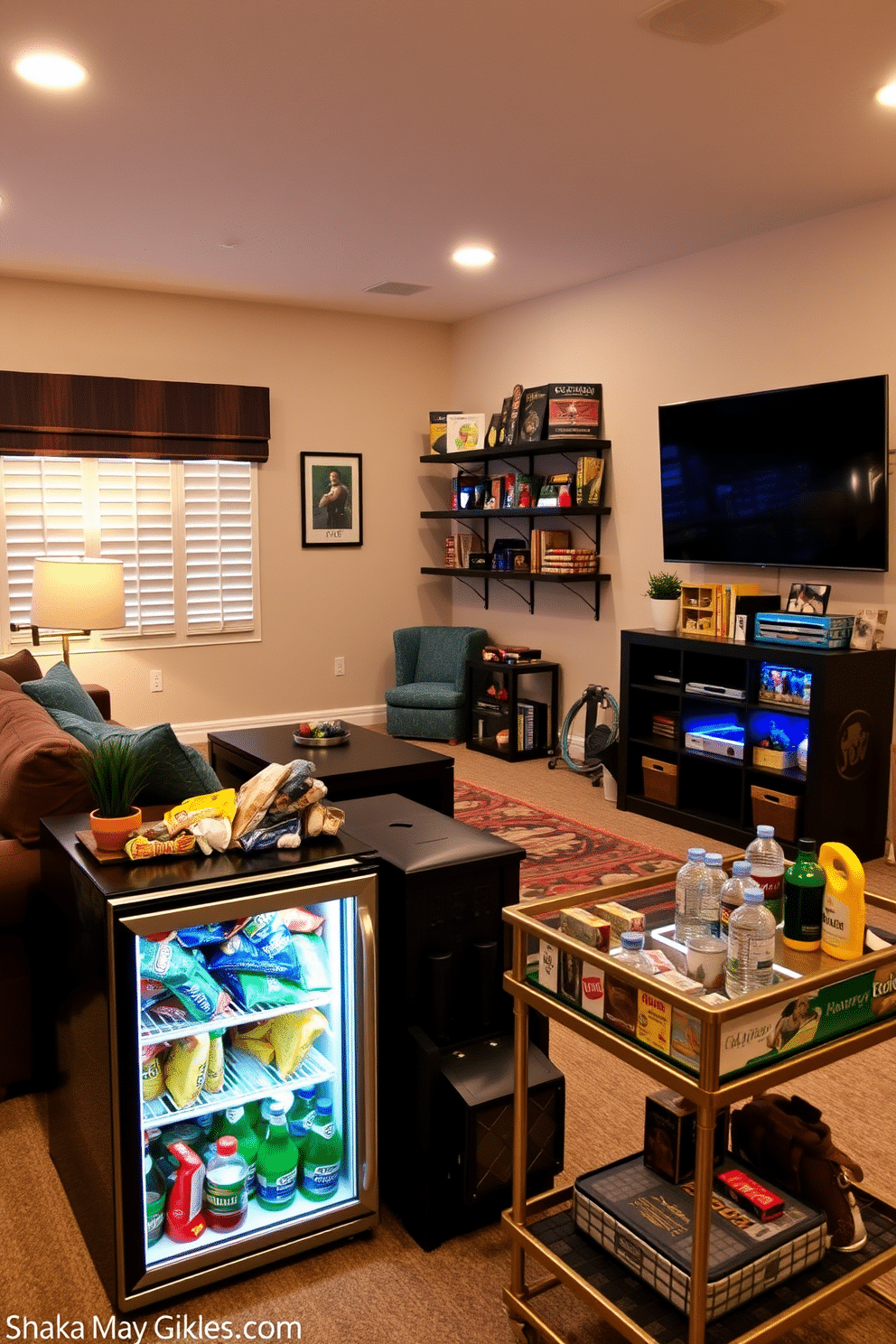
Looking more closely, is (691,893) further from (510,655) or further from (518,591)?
(518,591)

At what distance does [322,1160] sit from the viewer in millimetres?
2100

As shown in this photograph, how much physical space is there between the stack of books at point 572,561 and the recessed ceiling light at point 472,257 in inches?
64.8

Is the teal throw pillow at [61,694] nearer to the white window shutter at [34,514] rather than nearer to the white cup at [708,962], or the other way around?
the white window shutter at [34,514]

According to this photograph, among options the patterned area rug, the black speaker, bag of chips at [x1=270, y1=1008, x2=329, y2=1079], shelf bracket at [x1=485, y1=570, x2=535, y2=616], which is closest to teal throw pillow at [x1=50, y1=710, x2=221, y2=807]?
the black speaker

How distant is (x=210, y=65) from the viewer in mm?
3246

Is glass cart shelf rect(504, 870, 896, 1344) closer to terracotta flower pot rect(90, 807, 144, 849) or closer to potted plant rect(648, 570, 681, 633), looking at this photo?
terracotta flower pot rect(90, 807, 144, 849)

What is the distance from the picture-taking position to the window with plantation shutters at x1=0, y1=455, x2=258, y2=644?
243 inches

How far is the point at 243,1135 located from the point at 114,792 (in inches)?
28.4

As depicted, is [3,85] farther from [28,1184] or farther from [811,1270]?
[811,1270]

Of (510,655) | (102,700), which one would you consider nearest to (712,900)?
(102,700)

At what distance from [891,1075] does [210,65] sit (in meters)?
3.52

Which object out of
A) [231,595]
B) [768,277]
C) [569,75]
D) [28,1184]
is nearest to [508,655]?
[231,595]

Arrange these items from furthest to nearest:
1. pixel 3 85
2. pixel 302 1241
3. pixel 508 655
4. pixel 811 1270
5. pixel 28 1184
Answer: pixel 508 655 < pixel 3 85 < pixel 28 1184 < pixel 302 1241 < pixel 811 1270

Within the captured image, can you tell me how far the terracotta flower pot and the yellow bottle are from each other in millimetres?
1254
